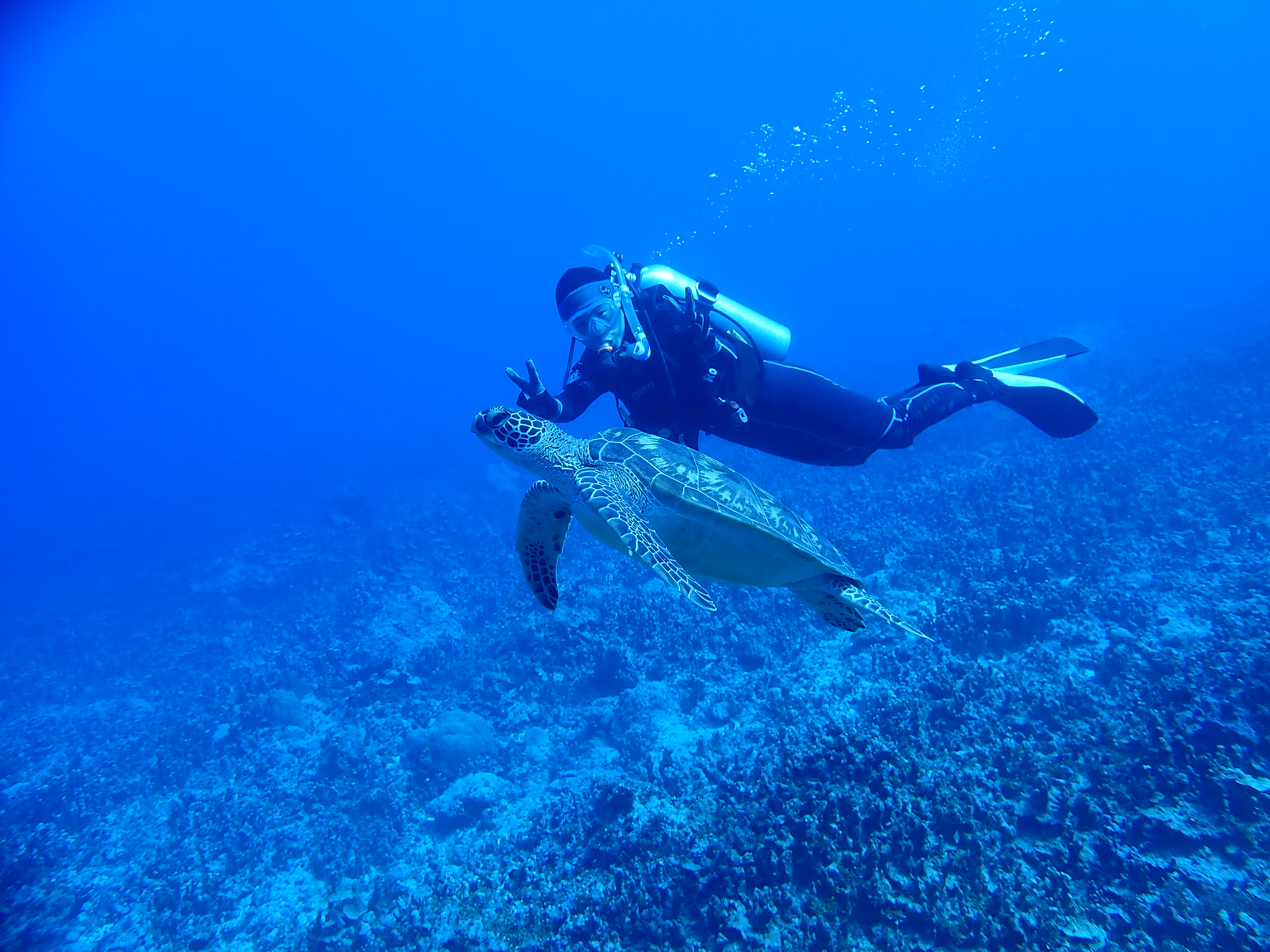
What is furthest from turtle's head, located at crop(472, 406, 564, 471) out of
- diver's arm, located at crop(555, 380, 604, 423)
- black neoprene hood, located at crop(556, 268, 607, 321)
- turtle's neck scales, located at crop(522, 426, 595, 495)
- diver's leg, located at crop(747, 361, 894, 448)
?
diver's leg, located at crop(747, 361, 894, 448)

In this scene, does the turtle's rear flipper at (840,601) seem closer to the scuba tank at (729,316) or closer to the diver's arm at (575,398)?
the scuba tank at (729,316)

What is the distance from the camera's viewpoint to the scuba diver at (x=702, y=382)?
4414 mm

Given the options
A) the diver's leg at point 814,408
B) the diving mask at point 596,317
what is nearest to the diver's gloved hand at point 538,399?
the diving mask at point 596,317

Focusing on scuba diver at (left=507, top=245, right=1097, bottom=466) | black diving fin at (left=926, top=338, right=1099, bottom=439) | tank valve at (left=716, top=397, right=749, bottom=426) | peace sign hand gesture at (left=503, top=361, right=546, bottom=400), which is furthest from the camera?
black diving fin at (left=926, top=338, right=1099, bottom=439)

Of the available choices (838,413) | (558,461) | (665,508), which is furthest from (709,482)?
(838,413)

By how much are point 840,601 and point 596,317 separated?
3.35 m

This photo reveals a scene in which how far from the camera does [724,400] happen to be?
15.1ft

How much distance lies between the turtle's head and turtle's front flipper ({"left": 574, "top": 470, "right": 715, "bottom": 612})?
0.31 meters

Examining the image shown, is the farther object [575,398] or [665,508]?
[575,398]

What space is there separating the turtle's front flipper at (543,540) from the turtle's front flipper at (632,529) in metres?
0.62

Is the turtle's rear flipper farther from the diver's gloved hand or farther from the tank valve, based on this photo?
the diver's gloved hand

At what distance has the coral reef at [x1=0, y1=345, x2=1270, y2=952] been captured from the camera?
3623 mm

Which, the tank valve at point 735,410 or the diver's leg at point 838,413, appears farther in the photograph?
the diver's leg at point 838,413

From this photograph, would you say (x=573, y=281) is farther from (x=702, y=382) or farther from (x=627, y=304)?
(x=702, y=382)
